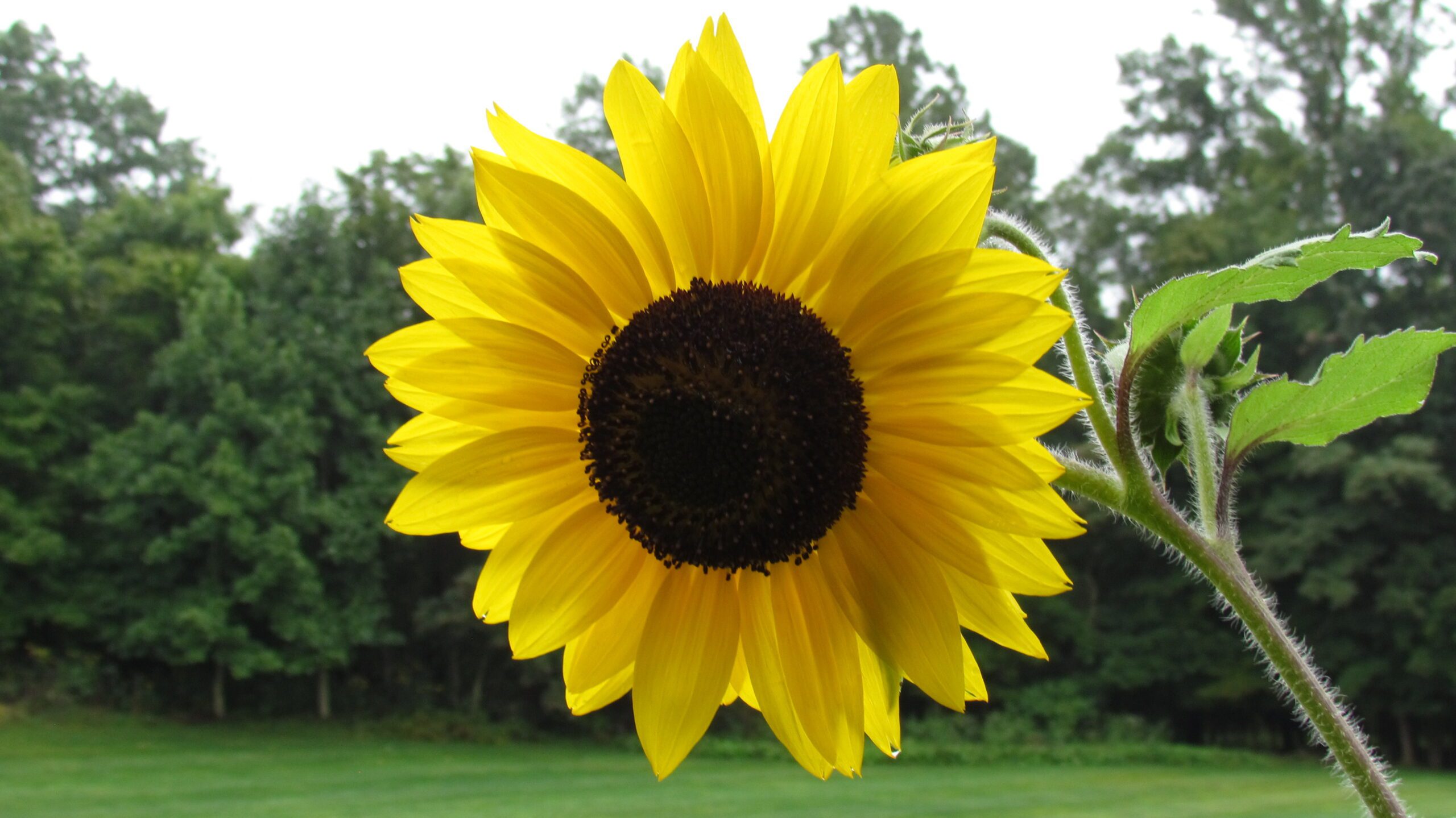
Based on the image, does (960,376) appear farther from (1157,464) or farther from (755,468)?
(1157,464)

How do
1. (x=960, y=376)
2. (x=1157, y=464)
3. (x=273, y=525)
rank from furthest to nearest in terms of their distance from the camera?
1. (x=273, y=525)
2. (x=1157, y=464)
3. (x=960, y=376)

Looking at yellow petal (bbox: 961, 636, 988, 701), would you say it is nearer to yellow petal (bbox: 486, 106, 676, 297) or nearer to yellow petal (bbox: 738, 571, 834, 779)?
yellow petal (bbox: 738, 571, 834, 779)

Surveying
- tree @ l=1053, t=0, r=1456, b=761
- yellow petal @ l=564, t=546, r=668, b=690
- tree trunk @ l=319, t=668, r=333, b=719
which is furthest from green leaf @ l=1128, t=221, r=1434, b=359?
tree trunk @ l=319, t=668, r=333, b=719

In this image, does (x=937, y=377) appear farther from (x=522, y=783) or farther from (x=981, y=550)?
(x=522, y=783)

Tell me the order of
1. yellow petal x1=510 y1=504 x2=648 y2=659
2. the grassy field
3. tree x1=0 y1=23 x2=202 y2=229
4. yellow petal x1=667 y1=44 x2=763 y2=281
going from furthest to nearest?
tree x1=0 y1=23 x2=202 y2=229 → the grassy field → yellow petal x1=510 y1=504 x2=648 y2=659 → yellow petal x1=667 y1=44 x2=763 y2=281

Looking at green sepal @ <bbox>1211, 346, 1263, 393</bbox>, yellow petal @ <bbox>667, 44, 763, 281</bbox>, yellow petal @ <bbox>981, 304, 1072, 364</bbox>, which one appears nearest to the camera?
yellow petal @ <bbox>981, 304, 1072, 364</bbox>

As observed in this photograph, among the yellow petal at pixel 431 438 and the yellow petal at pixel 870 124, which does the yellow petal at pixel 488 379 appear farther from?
the yellow petal at pixel 870 124

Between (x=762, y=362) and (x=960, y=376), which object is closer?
(x=960, y=376)

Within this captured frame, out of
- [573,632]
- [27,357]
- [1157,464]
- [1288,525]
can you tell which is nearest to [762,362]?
[573,632]
